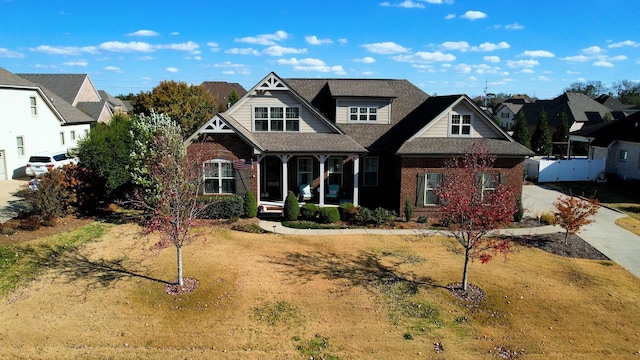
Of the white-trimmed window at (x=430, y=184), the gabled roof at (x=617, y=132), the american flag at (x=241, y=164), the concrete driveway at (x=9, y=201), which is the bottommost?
the concrete driveway at (x=9, y=201)

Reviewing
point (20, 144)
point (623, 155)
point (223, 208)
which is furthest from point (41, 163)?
point (623, 155)

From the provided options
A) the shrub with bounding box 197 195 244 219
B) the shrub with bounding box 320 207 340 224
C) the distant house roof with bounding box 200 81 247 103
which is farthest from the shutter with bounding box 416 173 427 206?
the distant house roof with bounding box 200 81 247 103

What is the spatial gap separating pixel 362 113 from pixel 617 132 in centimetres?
2295

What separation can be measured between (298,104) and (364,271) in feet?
39.3

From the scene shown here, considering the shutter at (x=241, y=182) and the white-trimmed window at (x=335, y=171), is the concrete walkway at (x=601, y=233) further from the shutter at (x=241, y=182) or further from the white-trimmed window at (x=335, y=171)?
the white-trimmed window at (x=335, y=171)

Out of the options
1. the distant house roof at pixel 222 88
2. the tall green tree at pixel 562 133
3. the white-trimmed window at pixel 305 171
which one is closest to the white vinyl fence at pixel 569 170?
the tall green tree at pixel 562 133

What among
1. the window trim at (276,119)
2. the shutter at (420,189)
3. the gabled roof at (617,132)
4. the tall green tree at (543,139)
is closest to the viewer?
the shutter at (420,189)

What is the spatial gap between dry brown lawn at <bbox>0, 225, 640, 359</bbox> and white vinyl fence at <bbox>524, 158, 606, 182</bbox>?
18.1 meters

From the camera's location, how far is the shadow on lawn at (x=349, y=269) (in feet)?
50.6

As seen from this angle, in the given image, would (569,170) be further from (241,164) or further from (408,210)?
(241,164)

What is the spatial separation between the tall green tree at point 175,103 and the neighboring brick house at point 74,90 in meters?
4.27

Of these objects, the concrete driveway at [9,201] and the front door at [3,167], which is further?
the front door at [3,167]

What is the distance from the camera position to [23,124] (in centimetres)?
3133

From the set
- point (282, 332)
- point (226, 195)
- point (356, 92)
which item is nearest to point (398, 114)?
point (356, 92)
